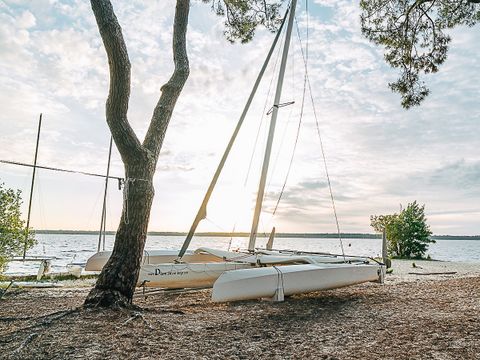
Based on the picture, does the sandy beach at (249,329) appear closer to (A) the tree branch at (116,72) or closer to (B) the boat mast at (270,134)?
(A) the tree branch at (116,72)

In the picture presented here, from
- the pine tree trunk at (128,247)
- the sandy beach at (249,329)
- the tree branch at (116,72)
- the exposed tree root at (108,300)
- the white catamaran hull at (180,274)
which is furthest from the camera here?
the white catamaran hull at (180,274)

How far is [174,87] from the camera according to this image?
648cm

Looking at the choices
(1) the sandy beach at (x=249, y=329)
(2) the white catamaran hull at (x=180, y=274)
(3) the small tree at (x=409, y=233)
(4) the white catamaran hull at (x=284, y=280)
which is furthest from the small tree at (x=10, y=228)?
(3) the small tree at (x=409, y=233)

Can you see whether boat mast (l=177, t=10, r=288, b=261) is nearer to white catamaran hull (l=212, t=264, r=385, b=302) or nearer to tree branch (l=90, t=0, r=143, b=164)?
white catamaran hull (l=212, t=264, r=385, b=302)

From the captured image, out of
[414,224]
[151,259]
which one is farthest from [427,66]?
[414,224]

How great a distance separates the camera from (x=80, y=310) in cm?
520

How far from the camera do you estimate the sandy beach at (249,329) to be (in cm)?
389

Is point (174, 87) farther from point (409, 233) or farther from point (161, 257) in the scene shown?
point (409, 233)

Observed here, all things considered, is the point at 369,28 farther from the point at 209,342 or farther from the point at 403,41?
the point at 209,342

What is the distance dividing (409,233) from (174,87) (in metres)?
22.6

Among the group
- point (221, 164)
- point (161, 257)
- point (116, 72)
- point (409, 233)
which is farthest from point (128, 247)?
point (409, 233)

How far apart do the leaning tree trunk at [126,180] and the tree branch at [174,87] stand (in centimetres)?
7

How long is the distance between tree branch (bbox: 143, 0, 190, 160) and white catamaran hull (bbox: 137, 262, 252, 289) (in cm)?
233

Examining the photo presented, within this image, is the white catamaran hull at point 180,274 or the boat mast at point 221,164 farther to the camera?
the boat mast at point 221,164
